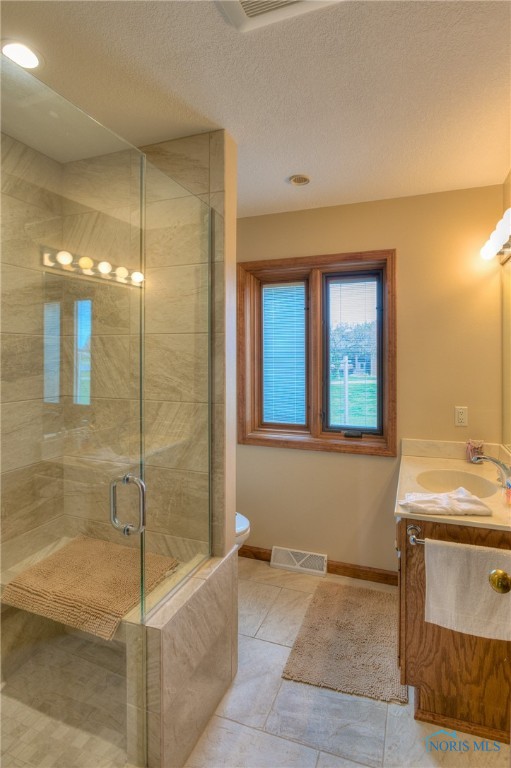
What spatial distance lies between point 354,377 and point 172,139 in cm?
180

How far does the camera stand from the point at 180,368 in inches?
70.2

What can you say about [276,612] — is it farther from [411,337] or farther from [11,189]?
[11,189]

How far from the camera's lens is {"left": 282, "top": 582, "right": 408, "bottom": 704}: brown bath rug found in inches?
70.1

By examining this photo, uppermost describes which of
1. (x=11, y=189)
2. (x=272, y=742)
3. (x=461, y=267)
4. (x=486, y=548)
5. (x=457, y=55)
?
(x=457, y=55)

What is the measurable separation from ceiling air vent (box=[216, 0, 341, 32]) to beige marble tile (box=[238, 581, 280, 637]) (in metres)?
2.61

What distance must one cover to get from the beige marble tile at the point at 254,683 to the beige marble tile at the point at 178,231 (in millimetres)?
1932

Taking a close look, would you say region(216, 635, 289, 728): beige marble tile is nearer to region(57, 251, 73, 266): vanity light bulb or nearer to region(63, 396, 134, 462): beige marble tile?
region(63, 396, 134, 462): beige marble tile

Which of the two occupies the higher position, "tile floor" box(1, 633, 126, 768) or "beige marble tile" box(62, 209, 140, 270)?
"beige marble tile" box(62, 209, 140, 270)

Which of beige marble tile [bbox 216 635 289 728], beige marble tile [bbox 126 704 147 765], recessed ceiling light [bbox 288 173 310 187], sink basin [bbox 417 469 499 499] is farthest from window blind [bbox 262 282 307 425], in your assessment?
beige marble tile [bbox 126 704 147 765]

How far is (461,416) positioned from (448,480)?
1.43ft

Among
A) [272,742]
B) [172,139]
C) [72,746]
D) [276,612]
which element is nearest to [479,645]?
[272,742]

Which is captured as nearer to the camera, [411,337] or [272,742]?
[272,742]

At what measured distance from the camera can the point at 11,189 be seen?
1757 mm

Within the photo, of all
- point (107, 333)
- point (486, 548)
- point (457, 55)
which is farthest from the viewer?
point (107, 333)
